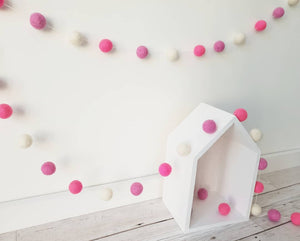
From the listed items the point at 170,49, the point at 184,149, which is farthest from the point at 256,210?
the point at 170,49

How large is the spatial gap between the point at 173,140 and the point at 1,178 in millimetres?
514

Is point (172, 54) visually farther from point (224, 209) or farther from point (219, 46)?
point (224, 209)

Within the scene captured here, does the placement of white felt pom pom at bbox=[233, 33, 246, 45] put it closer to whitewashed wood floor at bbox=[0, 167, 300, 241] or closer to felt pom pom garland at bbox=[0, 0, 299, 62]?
felt pom pom garland at bbox=[0, 0, 299, 62]

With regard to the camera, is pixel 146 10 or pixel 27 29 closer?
pixel 27 29

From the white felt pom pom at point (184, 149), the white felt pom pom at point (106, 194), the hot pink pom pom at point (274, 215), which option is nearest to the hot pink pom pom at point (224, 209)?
the hot pink pom pom at point (274, 215)

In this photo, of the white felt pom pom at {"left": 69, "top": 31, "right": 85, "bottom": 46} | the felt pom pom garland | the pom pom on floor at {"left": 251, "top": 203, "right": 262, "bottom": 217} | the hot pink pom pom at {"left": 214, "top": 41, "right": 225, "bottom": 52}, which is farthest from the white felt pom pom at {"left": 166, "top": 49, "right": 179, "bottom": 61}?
the pom pom on floor at {"left": 251, "top": 203, "right": 262, "bottom": 217}

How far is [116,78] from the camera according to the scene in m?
0.73

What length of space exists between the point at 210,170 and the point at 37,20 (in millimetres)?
741

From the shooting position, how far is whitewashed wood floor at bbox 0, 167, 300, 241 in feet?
2.37

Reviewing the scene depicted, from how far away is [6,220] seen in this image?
2.35 ft

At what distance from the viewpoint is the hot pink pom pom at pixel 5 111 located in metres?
0.60

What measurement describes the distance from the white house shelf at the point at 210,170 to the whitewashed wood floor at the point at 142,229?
0.10 feet

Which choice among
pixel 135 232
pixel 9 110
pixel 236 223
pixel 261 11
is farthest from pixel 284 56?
pixel 9 110

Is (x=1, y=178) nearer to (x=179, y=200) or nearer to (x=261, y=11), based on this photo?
(x=179, y=200)
